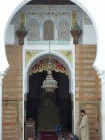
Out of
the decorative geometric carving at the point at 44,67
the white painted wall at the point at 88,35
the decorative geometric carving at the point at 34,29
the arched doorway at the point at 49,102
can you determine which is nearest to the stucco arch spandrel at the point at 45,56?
the decorative geometric carving at the point at 44,67

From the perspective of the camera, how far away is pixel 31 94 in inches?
544

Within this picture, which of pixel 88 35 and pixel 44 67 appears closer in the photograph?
pixel 88 35

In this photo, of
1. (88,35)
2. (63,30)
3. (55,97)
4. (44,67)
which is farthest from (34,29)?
(55,97)

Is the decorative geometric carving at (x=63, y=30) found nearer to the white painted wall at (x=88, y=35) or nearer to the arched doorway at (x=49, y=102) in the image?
the white painted wall at (x=88, y=35)

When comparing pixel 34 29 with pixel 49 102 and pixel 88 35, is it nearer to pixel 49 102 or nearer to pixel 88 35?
pixel 88 35

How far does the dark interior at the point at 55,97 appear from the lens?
1362cm

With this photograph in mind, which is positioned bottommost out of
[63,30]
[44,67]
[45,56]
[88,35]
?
[44,67]

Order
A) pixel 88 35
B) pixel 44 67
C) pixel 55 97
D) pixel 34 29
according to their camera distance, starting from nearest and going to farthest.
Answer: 1. pixel 88 35
2. pixel 34 29
3. pixel 44 67
4. pixel 55 97

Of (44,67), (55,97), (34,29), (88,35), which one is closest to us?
(88,35)

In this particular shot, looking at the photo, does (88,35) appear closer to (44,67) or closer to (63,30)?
(63,30)

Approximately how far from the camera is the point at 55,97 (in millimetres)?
13992

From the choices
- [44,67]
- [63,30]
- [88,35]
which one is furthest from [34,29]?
[88,35]

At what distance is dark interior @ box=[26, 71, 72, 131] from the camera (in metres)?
13.6

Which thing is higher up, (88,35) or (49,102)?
(88,35)
